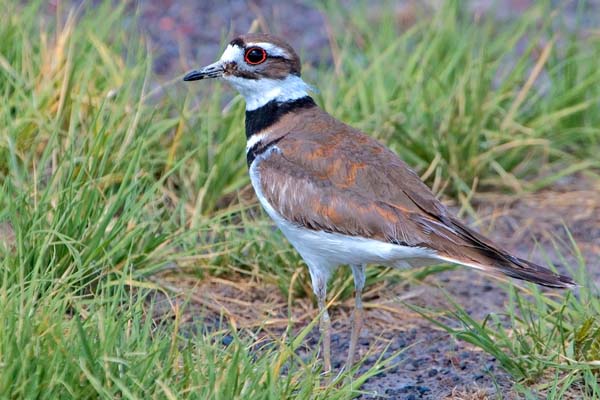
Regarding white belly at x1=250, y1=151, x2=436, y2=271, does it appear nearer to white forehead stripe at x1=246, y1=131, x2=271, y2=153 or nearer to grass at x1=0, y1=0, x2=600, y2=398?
white forehead stripe at x1=246, y1=131, x2=271, y2=153

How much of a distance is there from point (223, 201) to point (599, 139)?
2486mm

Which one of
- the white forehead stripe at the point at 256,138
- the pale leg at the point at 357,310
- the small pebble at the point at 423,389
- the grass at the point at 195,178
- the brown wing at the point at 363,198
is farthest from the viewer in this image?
the white forehead stripe at the point at 256,138

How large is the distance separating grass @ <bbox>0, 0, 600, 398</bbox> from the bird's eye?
52 cm

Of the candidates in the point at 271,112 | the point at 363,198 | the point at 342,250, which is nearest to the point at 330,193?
the point at 363,198

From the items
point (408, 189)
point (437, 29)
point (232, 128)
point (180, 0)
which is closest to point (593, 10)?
point (437, 29)

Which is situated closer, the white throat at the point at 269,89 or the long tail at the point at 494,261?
the long tail at the point at 494,261

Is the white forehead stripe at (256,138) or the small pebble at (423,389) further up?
the white forehead stripe at (256,138)

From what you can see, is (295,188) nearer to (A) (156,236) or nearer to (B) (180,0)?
(A) (156,236)

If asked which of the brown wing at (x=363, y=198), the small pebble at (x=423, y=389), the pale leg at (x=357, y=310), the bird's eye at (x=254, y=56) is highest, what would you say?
the bird's eye at (x=254, y=56)

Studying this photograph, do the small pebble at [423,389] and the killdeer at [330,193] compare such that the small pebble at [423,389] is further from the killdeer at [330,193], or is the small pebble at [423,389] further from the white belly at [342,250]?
the white belly at [342,250]

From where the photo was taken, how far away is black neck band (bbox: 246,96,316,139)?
511cm

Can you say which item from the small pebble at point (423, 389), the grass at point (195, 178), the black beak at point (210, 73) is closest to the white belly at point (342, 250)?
the grass at point (195, 178)

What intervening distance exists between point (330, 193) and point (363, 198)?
0.15 meters

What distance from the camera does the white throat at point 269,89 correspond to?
5.17 m
